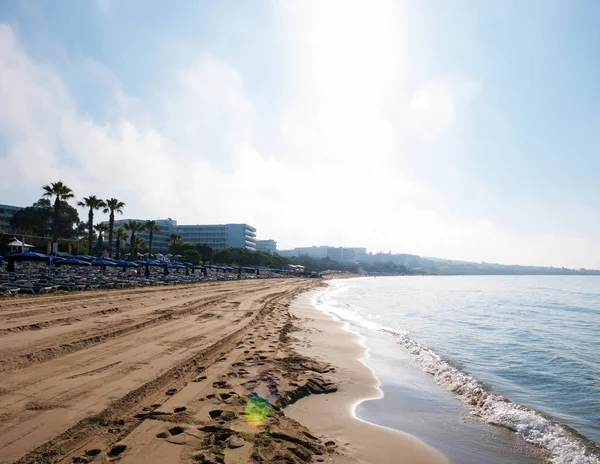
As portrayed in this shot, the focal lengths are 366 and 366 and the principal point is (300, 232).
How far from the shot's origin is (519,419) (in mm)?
6039

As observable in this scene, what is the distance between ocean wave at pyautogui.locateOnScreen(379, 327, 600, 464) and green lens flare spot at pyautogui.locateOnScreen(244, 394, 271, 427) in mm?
3702

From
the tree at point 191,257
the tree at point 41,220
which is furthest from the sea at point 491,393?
the tree at point 41,220

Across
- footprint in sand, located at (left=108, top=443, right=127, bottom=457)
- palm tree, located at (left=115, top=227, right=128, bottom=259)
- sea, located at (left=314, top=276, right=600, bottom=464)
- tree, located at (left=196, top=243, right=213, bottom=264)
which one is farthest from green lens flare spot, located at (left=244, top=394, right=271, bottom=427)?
tree, located at (left=196, top=243, right=213, bottom=264)

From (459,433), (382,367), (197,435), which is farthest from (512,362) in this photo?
(197,435)

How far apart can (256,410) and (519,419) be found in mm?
4391

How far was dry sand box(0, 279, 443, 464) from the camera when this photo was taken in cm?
374

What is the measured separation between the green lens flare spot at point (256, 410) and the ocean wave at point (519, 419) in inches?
146

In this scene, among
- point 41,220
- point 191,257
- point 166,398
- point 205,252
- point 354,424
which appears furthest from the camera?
point 205,252

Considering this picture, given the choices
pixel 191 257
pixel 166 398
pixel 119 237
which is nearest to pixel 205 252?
pixel 191 257

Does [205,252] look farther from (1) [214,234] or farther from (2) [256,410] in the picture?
(2) [256,410]

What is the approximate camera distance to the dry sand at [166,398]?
147 inches

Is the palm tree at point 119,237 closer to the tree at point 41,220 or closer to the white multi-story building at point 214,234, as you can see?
the tree at point 41,220

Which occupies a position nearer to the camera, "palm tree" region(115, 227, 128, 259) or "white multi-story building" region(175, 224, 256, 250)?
"palm tree" region(115, 227, 128, 259)

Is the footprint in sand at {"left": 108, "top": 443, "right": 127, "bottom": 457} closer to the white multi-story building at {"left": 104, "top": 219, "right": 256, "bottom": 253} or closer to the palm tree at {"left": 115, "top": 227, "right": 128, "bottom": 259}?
the palm tree at {"left": 115, "top": 227, "right": 128, "bottom": 259}
